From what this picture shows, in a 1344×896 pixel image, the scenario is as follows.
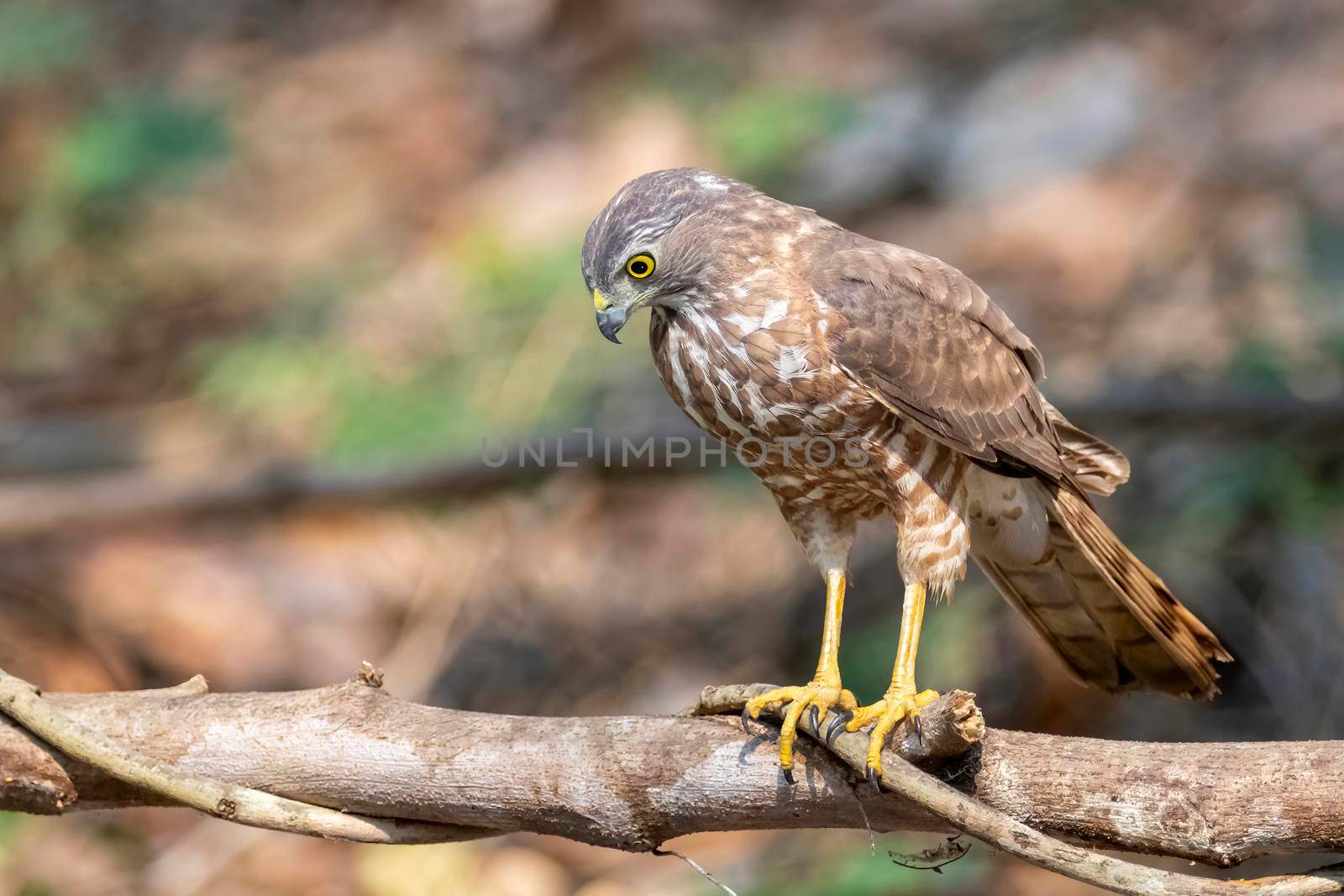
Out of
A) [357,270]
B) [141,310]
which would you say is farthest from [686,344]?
[141,310]

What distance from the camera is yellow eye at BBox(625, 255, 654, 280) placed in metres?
3.40

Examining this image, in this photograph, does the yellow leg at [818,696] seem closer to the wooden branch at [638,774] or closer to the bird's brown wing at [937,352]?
the wooden branch at [638,774]

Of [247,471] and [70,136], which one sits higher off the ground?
[70,136]

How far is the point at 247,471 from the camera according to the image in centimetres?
639

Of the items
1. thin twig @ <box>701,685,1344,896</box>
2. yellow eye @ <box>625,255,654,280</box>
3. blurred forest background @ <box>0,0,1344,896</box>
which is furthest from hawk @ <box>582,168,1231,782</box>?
blurred forest background @ <box>0,0,1344,896</box>

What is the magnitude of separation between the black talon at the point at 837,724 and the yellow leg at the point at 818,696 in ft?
0.10

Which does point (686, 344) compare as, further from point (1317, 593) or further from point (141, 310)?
point (141, 310)

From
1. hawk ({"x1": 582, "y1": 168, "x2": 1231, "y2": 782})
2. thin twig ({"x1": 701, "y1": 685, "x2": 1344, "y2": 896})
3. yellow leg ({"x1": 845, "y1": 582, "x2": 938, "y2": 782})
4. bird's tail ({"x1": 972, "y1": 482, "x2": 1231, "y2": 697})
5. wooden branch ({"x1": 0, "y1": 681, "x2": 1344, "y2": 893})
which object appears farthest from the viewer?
bird's tail ({"x1": 972, "y1": 482, "x2": 1231, "y2": 697})

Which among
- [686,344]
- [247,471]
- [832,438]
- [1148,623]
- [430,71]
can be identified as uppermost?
[430,71]

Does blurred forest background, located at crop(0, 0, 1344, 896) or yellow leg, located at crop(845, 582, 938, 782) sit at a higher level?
blurred forest background, located at crop(0, 0, 1344, 896)

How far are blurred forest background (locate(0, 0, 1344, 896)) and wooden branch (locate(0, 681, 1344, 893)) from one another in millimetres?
2013

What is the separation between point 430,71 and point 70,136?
10.2 ft

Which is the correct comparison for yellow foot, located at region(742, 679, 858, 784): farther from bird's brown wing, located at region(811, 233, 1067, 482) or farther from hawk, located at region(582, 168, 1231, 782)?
bird's brown wing, located at region(811, 233, 1067, 482)

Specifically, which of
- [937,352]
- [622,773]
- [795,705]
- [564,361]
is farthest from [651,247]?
[564,361]
